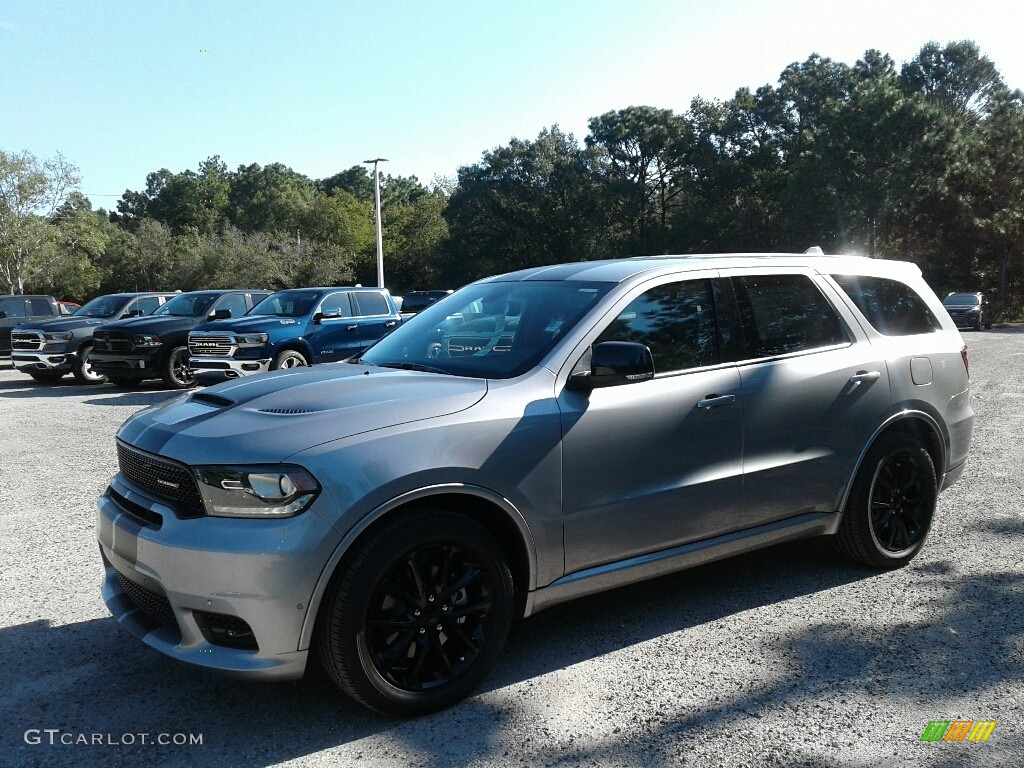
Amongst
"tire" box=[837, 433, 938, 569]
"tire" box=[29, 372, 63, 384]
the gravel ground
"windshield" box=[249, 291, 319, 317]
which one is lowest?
the gravel ground

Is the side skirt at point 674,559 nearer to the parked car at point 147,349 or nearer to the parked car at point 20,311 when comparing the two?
the parked car at point 147,349

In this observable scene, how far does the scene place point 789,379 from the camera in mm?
4344

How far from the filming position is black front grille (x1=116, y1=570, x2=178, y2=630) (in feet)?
10.3

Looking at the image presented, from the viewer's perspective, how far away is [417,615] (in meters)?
3.20

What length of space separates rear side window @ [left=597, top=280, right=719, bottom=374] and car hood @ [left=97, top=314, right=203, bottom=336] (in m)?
12.6

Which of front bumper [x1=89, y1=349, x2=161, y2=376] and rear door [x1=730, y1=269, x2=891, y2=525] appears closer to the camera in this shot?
rear door [x1=730, y1=269, x2=891, y2=525]

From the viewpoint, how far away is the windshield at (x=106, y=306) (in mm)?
17688

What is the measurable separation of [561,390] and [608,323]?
45cm

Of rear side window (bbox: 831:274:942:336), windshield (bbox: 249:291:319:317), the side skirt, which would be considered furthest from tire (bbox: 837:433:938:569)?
windshield (bbox: 249:291:319:317)

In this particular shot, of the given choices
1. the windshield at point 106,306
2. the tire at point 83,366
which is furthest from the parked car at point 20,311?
the tire at point 83,366

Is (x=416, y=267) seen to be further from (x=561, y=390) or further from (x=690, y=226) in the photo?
(x=561, y=390)

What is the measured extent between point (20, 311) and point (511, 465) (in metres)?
20.3

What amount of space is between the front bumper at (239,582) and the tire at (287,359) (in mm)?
10595

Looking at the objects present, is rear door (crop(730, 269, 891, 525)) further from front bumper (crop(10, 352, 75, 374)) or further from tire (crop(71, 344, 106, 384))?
front bumper (crop(10, 352, 75, 374))
